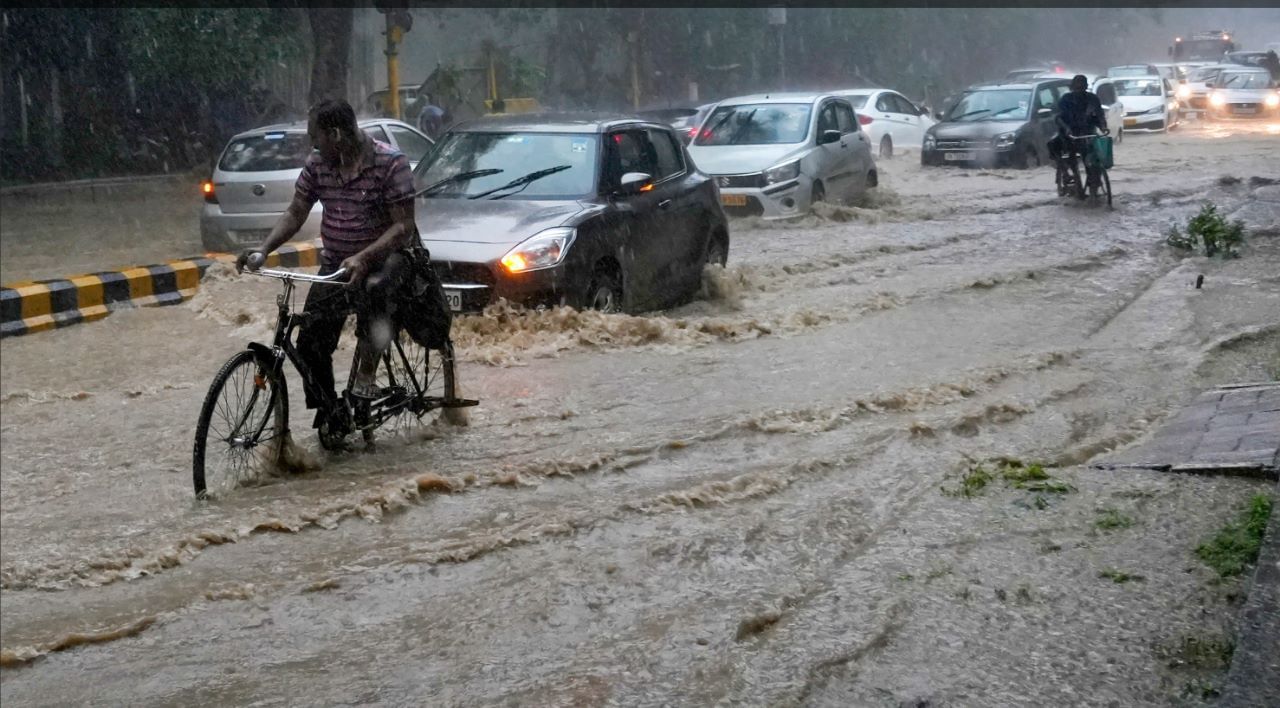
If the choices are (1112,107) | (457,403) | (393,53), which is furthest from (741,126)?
(457,403)

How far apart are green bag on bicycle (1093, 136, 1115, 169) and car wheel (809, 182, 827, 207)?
302 centimetres

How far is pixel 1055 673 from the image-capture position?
4.45m

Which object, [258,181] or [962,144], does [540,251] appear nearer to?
[258,181]

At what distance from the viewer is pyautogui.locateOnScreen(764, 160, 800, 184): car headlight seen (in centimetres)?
1662

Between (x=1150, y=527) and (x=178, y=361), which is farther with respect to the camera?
(x=178, y=361)

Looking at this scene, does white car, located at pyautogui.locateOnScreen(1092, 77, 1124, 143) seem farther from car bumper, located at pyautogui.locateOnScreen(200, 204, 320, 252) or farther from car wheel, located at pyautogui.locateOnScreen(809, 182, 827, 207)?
car bumper, located at pyautogui.locateOnScreen(200, 204, 320, 252)

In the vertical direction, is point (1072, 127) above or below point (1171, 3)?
below

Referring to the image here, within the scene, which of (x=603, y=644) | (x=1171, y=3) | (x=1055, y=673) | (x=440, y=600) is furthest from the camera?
(x=1171, y=3)

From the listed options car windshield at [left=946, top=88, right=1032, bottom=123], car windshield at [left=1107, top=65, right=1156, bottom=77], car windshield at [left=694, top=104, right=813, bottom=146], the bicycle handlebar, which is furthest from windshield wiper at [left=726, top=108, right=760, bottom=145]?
car windshield at [left=1107, top=65, right=1156, bottom=77]

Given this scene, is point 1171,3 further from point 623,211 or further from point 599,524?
point 599,524

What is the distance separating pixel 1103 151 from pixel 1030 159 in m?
5.36

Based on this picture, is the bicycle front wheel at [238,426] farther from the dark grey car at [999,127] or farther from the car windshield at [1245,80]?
the dark grey car at [999,127]

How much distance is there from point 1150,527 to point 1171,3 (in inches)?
455

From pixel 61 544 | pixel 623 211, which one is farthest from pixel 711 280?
pixel 61 544
